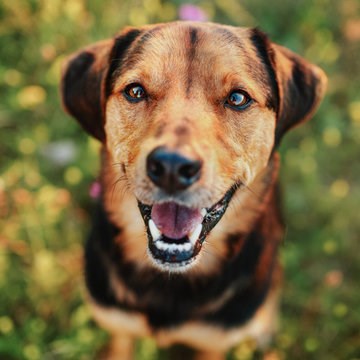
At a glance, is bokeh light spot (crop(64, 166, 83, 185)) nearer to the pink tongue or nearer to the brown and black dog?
the brown and black dog

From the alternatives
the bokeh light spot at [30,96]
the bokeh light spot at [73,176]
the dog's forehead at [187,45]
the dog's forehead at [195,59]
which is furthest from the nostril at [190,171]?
the bokeh light spot at [30,96]

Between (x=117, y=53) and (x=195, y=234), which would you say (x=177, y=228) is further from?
(x=117, y=53)

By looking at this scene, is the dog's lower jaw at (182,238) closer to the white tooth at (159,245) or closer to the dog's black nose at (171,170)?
the white tooth at (159,245)

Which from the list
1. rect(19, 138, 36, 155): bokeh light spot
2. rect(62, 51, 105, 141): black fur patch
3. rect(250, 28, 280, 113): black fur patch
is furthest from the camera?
rect(19, 138, 36, 155): bokeh light spot

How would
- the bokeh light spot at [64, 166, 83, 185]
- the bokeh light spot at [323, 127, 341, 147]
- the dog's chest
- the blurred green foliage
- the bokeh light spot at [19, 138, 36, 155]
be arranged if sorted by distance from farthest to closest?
the bokeh light spot at [323, 127, 341, 147] < the bokeh light spot at [19, 138, 36, 155] < the bokeh light spot at [64, 166, 83, 185] < the blurred green foliage < the dog's chest

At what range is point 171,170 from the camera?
2.20m

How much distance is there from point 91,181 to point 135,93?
81.4 inches

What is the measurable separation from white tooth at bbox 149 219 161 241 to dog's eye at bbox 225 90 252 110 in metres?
0.76

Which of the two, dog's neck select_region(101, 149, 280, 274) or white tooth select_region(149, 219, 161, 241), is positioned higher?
white tooth select_region(149, 219, 161, 241)

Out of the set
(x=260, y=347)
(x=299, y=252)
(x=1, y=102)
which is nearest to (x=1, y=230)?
(x=1, y=102)

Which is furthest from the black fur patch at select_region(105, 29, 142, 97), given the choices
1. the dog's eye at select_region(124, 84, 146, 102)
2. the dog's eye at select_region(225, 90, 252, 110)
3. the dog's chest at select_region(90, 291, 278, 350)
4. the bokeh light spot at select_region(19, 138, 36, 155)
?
the bokeh light spot at select_region(19, 138, 36, 155)

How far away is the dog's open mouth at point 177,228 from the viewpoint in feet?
8.46

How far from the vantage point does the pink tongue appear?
264 cm

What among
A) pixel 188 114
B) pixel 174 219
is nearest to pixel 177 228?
pixel 174 219
